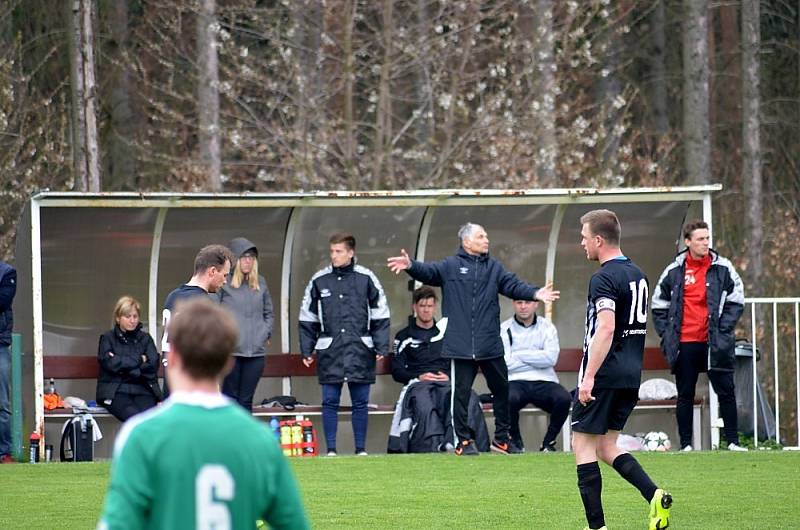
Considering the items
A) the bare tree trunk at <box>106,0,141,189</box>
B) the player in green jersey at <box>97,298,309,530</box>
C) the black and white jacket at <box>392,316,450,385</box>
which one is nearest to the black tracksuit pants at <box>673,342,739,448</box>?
the black and white jacket at <box>392,316,450,385</box>

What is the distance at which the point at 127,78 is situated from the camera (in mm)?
25406

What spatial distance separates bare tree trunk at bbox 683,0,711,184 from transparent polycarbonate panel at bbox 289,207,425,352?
8774 millimetres

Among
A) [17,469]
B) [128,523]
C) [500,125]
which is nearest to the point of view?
[128,523]

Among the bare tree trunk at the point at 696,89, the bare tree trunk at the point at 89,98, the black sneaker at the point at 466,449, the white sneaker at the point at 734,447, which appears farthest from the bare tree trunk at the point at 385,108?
the white sneaker at the point at 734,447

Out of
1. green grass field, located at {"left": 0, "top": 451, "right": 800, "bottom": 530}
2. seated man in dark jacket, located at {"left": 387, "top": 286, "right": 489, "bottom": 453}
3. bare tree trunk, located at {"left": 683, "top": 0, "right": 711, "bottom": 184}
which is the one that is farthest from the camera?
bare tree trunk, located at {"left": 683, "top": 0, "right": 711, "bottom": 184}

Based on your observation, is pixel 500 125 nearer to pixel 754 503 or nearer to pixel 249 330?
pixel 249 330

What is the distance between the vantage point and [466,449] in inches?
467

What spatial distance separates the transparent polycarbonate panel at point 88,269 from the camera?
1352 centimetres

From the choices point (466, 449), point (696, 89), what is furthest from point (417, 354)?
point (696, 89)

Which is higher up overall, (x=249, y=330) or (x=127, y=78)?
(x=127, y=78)

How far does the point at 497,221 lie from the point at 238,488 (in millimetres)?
10904

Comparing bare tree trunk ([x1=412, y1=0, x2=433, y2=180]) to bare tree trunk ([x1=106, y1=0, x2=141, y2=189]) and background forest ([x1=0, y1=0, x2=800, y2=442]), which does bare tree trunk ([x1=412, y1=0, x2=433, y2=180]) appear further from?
bare tree trunk ([x1=106, y1=0, x2=141, y2=189])

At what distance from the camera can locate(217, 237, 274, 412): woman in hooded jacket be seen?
12.2 metres

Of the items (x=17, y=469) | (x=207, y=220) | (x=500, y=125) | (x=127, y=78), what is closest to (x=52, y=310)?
(x=207, y=220)
